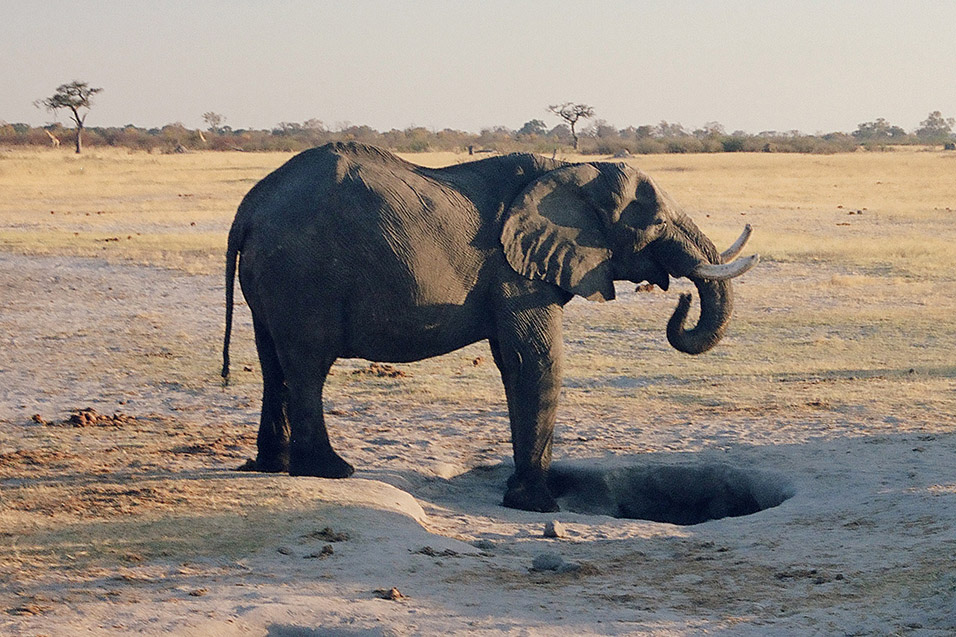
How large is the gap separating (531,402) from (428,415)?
258 centimetres

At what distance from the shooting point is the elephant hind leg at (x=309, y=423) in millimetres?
8086

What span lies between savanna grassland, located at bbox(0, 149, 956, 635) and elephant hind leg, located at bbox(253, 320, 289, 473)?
33 cm

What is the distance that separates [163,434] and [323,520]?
3149 mm

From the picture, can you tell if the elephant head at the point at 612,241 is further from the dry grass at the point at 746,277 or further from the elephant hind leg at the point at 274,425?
the dry grass at the point at 746,277

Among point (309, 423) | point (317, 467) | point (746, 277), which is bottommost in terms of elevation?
point (317, 467)

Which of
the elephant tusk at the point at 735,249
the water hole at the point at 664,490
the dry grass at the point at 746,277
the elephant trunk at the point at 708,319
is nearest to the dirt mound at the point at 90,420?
the dry grass at the point at 746,277

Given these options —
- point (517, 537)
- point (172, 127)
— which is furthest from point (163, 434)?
point (172, 127)

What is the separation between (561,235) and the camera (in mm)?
8484

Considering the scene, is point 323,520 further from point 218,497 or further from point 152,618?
point 152,618

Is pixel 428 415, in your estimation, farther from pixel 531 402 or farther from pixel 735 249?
pixel 735 249

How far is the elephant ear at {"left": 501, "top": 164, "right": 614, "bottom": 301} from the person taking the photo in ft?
27.4

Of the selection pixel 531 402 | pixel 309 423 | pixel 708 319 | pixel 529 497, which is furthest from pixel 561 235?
pixel 309 423

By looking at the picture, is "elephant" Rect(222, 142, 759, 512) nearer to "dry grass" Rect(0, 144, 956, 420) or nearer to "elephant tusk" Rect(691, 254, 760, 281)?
"elephant tusk" Rect(691, 254, 760, 281)

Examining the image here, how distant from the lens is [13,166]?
39.5 meters
